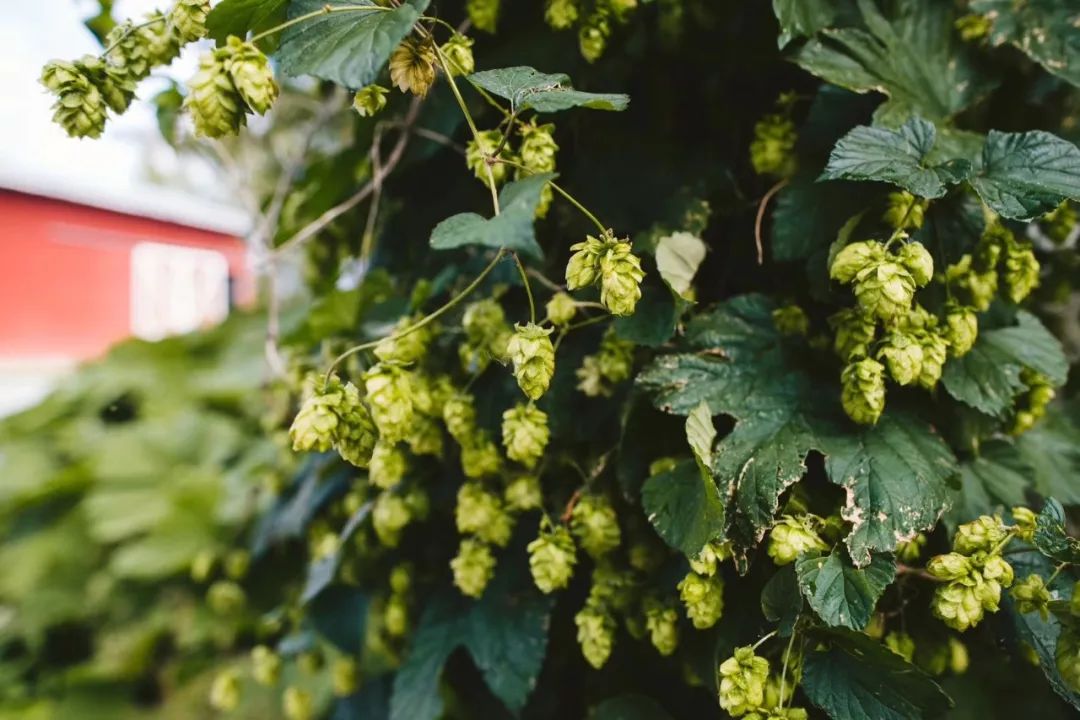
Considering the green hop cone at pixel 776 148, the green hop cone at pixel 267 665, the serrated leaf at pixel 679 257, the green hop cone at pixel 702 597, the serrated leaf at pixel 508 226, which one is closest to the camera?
the serrated leaf at pixel 508 226

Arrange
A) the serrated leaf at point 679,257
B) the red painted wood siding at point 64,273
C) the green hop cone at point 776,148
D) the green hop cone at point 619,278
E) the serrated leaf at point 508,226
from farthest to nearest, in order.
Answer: the red painted wood siding at point 64,273
the green hop cone at point 776,148
the serrated leaf at point 679,257
the green hop cone at point 619,278
the serrated leaf at point 508,226

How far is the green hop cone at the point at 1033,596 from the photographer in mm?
738

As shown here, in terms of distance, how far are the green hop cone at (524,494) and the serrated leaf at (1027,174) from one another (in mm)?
640

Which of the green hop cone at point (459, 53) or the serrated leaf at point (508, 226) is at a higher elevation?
the green hop cone at point (459, 53)

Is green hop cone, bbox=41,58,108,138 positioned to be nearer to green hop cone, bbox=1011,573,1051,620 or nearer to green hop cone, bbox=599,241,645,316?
green hop cone, bbox=599,241,645,316

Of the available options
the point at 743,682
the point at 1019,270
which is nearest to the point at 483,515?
the point at 743,682

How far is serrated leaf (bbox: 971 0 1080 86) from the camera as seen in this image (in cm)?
101

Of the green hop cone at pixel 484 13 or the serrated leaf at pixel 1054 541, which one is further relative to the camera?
the green hop cone at pixel 484 13

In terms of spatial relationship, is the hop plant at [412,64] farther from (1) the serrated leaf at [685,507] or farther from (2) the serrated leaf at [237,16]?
(1) the serrated leaf at [685,507]

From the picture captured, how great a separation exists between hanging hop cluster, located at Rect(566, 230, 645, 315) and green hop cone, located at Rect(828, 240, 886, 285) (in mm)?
226

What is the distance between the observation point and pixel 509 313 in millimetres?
1157

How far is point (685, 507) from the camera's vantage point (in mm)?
848

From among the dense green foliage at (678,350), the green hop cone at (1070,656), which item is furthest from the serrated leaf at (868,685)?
the green hop cone at (1070,656)

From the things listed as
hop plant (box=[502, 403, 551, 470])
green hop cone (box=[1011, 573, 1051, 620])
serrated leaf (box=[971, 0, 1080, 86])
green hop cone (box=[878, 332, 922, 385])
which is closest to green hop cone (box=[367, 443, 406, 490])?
hop plant (box=[502, 403, 551, 470])
